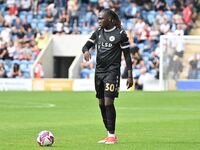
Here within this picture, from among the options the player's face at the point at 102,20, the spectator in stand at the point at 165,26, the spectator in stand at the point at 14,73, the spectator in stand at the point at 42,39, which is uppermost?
the player's face at the point at 102,20

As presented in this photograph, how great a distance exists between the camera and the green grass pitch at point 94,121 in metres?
12.9

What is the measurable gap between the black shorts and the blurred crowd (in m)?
23.6

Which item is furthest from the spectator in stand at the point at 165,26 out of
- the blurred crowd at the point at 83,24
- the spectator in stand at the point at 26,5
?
the spectator in stand at the point at 26,5

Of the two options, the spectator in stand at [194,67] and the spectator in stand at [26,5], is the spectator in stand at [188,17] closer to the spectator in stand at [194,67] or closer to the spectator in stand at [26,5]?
the spectator in stand at [194,67]

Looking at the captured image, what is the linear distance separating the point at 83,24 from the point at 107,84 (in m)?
28.7

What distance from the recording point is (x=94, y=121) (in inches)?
737

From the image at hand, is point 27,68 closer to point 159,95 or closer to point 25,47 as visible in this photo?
Result: point 25,47

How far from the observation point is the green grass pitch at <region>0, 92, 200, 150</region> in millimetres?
12867

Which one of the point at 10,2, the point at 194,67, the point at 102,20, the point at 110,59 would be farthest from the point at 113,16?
the point at 10,2

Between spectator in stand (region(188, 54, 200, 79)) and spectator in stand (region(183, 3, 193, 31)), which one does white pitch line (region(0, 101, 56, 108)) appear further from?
spectator in stand (region(183, 3, 193, 31))

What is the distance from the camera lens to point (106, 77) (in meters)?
13.2

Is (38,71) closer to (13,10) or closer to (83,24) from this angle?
(83,24)

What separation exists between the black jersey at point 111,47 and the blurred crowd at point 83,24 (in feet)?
77.6

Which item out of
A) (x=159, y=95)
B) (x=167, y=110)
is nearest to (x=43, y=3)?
(x=159, y=95)
